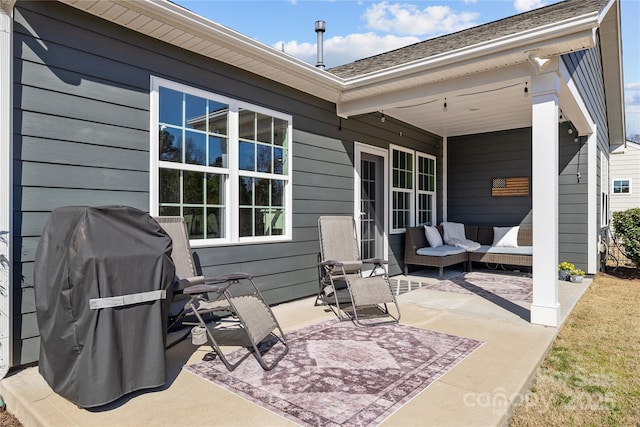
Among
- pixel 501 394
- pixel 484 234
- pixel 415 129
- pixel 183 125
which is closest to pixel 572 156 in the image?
pixel 484 234

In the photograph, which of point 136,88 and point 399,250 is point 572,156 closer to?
point 399,250

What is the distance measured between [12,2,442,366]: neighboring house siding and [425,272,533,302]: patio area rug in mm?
2764

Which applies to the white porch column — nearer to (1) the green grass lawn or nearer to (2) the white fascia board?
(1) the green grass lawn

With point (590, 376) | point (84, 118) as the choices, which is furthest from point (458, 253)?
point (84, 118)

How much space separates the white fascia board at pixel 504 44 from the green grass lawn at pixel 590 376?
8.75ft

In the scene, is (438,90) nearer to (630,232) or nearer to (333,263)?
(333,263)

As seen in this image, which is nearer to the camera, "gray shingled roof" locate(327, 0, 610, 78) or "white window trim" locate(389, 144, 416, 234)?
"gray shingled roof" locate(327, 0, 610, 78)

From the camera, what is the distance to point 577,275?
6070 mm

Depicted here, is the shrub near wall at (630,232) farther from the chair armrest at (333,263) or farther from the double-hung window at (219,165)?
the double-hung window at (219,165)

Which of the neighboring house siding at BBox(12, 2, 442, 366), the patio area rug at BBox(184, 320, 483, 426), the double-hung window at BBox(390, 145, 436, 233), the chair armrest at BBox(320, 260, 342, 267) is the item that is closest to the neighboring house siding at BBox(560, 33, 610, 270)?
the double-hung window at BBox(390, 145, 436, 233)

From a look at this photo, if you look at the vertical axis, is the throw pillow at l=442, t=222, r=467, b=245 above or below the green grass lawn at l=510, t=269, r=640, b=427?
above

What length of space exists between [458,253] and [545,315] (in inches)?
116

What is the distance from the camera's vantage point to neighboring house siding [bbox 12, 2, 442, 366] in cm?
266

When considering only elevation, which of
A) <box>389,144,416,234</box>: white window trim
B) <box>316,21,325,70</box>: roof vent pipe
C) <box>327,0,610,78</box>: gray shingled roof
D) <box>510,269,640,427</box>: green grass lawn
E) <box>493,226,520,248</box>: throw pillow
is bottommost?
<box>510,269,640,427</box>: green grass lawn
